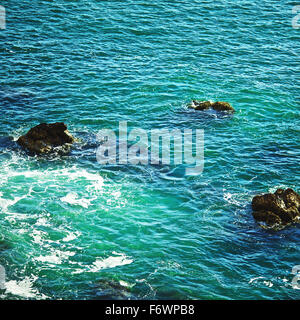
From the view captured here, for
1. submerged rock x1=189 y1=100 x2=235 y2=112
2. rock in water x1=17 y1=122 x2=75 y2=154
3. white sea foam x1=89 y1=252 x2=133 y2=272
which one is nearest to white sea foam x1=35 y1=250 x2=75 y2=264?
white sea foam x1=89 y1=252 x2=133 y2=272

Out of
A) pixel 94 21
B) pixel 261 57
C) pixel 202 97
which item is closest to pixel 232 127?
pixel 202 97

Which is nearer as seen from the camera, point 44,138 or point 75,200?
point 75,200

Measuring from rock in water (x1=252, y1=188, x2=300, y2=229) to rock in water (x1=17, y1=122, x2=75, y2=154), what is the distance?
57.1ft

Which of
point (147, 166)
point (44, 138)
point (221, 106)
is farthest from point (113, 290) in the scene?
point (221, 106)

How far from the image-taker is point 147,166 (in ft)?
155

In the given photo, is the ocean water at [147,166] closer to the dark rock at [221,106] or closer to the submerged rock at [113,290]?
the submerged rock at [113,290]

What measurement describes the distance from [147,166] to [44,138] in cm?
903

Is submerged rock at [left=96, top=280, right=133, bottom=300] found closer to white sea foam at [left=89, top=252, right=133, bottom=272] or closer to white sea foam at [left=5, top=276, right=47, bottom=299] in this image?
white sea foam at [left=89, top=252, right=133, bottom=272]

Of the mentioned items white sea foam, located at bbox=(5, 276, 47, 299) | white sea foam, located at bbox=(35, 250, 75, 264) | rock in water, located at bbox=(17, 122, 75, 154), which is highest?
rock in water, located at bbox=(17, 122, 75, 154)

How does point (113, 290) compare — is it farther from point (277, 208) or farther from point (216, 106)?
point (216, 106)

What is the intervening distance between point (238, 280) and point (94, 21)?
47.5 meters

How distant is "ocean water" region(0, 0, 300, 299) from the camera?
35438mm

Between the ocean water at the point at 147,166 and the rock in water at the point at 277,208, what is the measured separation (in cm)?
85
